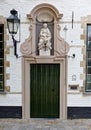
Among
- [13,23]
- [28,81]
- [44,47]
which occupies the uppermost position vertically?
[13,23]

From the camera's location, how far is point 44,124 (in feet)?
30.0

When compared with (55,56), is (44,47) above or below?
above

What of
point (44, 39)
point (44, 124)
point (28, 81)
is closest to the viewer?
point (44, 124)

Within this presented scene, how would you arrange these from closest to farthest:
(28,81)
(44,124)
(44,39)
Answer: (44,124) < (44,39) < (28,81)

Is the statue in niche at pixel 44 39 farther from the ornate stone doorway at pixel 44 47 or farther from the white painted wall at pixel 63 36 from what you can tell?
the white painted wall at pixel 63 36

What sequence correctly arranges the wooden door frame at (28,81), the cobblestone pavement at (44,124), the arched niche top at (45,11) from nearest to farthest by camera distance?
1. the cobblestone pavement at (44,124)
2. the arched niche top at (45,11)
3. the wooden door frame at (28,81)

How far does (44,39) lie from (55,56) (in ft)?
2.28

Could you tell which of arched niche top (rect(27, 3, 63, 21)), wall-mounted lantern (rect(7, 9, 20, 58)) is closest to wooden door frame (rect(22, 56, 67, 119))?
wall-mounted lantern (rect(7, 9, 20, 58))

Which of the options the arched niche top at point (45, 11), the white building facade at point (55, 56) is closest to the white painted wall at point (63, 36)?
the white building facade at point (55, 56)

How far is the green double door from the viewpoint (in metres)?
9.70

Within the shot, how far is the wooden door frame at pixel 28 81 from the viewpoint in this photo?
377 inches

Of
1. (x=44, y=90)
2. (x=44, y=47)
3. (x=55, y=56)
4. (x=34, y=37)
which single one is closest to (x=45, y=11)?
(x=34, y=37)

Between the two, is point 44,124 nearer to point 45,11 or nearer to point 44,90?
point 44,90

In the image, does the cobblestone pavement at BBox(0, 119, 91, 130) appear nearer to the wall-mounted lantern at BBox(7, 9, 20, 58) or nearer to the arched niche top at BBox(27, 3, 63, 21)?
the wall-mounted lantern at BBox(7, 9, 20, 58)
